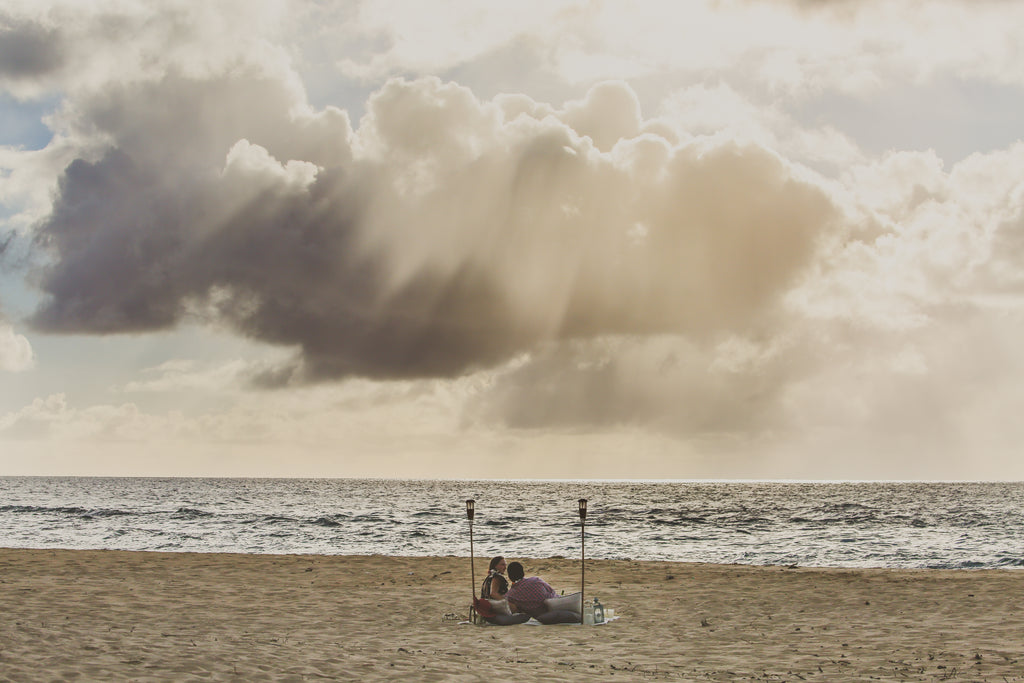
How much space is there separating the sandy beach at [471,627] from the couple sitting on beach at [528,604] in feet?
1.68

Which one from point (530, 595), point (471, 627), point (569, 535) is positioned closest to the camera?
point (471, 627)

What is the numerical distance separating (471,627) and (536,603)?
1.49 metres

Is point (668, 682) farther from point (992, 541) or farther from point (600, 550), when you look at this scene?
point (992, 541)

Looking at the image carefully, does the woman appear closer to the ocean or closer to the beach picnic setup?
the beach picnic setup

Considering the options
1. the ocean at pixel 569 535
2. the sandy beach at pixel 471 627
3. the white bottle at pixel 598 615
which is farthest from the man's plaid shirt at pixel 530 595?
the ocean at pixel 569 535

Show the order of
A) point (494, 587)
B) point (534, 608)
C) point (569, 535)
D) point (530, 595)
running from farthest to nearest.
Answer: point (569, 535) < point (494, 587) < point (530, 595) < point (534, 608)

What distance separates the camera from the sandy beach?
1259cm

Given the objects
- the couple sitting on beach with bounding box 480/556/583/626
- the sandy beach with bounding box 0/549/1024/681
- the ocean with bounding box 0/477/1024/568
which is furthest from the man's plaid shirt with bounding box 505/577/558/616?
the ocean with bounding box 0/477/1024/568

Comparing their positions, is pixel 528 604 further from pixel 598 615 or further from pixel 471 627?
pixel 598 615

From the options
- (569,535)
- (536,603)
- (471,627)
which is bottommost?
(569,535)

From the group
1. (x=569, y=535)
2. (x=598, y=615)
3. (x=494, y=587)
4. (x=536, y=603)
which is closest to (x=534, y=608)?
(x=536, y=603)

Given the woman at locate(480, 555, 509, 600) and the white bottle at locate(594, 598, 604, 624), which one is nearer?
the white bottle at locate(594, 598, 604, 624)

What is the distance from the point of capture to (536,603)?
17.5 metres

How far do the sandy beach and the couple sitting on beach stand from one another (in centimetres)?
51
